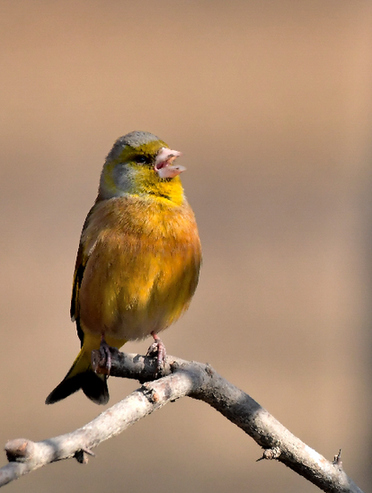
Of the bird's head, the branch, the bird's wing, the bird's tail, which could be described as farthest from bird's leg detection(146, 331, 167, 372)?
the bird's tail

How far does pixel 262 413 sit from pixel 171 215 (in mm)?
965

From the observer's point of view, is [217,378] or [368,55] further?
[368,55]

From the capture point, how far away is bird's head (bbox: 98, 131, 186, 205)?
9.61 feet

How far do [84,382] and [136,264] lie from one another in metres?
0.75

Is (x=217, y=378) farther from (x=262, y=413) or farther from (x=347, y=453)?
(x=347, y=453)

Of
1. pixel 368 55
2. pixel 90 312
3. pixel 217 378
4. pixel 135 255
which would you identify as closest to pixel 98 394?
pixel 90 312

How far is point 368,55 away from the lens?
20.2 feet

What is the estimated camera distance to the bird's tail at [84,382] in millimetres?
3254

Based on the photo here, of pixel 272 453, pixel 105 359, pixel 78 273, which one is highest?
pixel 78 273

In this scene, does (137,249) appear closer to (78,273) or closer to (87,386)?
(78,273)

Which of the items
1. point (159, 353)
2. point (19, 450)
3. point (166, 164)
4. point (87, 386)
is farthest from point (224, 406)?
point (87, 386)

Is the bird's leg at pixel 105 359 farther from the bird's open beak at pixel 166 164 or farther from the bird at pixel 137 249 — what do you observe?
the bird's open beak at pixel 166 164

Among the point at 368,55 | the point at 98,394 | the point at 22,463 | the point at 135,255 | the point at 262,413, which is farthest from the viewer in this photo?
the point at 368,55

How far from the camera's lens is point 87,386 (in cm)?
328
